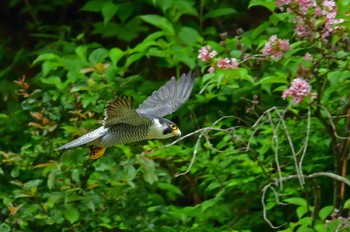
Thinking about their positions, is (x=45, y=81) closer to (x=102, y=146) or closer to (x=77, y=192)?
(x=77, y=192)

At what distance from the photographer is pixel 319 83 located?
17.1 feet

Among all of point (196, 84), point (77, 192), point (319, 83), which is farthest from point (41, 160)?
point (319, 83)

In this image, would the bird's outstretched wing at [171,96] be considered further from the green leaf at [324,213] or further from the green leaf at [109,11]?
the green leaf at [109,11]

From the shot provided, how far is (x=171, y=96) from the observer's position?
16.9ft

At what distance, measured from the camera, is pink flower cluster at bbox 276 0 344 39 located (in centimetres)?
475

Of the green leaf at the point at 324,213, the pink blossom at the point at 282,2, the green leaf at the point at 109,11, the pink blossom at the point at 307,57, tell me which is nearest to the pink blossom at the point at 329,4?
the pink blossom at the point at 282,2

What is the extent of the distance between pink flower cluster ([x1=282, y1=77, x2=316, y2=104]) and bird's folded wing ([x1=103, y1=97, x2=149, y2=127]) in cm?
67

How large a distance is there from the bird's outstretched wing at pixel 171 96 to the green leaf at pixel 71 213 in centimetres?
64

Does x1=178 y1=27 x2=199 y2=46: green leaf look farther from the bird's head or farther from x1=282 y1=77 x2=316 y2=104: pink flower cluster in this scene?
the bird's head

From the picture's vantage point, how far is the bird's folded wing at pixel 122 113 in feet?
14.1

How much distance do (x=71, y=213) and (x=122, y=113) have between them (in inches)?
46.2

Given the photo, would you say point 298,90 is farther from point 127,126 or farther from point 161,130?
point 127,126

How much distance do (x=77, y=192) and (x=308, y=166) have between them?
117 centimetres

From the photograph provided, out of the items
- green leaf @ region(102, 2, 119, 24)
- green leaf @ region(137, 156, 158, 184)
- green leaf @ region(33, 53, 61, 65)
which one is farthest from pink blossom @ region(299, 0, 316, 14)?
green leaf @ region(102, 2, 119, 24)
